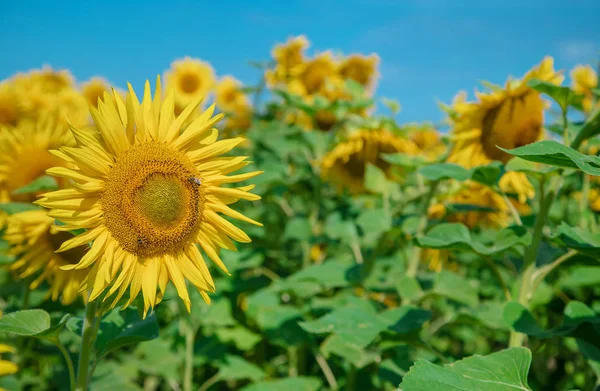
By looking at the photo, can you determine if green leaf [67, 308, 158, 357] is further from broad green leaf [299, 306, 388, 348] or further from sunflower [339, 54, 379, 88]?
Result: sunflower [339, 54, 379, 88]

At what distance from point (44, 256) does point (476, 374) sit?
203cm

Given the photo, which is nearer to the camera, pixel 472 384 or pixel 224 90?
→ pixel 472 384

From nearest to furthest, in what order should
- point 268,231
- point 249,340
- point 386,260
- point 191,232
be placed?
point 191,232 → point 249,340 → point 386,260 → point 268,231

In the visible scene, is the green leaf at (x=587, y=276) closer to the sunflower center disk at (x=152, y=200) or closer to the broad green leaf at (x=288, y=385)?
the broad green leaf at (x=288, y=385)

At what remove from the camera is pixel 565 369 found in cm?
375

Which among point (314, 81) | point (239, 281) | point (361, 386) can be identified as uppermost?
point (314, 81)

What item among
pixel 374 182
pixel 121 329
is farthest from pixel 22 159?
pixel 374 182

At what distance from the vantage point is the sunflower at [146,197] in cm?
143

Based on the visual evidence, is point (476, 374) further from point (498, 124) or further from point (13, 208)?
point (13, 208)

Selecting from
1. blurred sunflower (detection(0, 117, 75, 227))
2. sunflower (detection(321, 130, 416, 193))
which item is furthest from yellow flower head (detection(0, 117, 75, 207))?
sunflower (detection(321, 130, 416, 193))

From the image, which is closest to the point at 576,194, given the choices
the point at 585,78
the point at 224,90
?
the point at 585,78

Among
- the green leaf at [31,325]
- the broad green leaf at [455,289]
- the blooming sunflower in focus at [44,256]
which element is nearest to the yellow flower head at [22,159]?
the blooming sunflower in focus at [44,256]

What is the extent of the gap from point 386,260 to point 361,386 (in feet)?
3.47

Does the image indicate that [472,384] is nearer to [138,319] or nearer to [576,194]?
[138,319]
